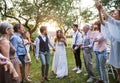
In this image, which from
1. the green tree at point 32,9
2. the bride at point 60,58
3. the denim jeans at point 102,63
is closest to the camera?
the denim jeans at point 102,63

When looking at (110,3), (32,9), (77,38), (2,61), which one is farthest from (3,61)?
(32,9)

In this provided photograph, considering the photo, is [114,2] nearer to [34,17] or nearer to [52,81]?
[52,81]

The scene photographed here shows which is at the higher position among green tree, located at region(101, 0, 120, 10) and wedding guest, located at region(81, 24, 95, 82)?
green tree, located at region(101, 0, 120, 10)

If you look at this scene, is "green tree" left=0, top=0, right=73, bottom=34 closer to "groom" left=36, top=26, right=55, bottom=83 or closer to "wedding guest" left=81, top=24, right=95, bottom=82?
"groom" left=36, top=26, right=55, bottom=83

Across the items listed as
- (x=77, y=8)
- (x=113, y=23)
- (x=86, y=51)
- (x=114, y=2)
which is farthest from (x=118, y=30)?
(x=77, y=8)

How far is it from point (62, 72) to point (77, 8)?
33831 millimetres

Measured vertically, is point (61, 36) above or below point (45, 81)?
above

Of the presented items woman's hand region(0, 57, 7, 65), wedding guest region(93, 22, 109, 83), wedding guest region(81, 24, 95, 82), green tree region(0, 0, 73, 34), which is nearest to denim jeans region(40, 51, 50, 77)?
wedding guest region(81, 24, 95, 82)

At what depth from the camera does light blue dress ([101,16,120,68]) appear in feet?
14.7

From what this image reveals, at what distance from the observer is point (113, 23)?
Answer: 4.49 metres

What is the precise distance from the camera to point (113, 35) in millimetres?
4531

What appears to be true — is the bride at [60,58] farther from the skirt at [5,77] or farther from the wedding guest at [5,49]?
the skirt at [5,77]

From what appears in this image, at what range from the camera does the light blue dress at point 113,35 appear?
449cm

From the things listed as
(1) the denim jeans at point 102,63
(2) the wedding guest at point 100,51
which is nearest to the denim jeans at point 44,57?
(2) the wedding guest at point 100,51
